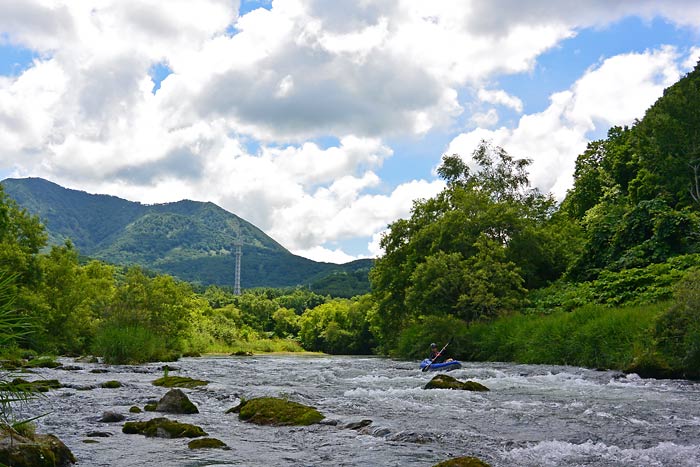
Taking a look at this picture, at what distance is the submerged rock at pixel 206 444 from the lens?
10219 millimetres

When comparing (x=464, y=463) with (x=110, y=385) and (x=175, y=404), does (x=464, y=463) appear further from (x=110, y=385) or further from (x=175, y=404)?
(x=110, y=385)

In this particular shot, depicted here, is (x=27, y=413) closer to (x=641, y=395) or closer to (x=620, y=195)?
(x=641, y=395)

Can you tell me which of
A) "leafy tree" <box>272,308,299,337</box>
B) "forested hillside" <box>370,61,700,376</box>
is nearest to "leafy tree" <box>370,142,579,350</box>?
"forested hillside" <box>370,61,700,376</box>

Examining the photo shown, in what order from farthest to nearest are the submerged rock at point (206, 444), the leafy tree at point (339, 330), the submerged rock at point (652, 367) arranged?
the leafy tree at point (339, 330)
the submerged rock at point (652, 367)
the submerged rock at point (206, 444)

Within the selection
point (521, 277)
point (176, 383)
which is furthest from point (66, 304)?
point (521, 277)

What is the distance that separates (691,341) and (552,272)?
27.8 meters

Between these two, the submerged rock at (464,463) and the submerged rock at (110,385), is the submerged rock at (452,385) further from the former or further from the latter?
the submerged rock at (110,385)

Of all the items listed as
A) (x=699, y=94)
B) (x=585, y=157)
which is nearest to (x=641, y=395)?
(x=699, y=94)

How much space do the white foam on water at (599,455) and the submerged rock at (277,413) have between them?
4.89m

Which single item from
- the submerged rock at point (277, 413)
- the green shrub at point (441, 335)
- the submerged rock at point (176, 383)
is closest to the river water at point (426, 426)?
the submerged rock at point (277, 413)

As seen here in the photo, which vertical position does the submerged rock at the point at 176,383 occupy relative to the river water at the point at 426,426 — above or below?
below

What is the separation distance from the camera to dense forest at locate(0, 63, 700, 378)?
83.5 feet

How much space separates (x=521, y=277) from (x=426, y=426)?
3003cm

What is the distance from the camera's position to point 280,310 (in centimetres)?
13238
